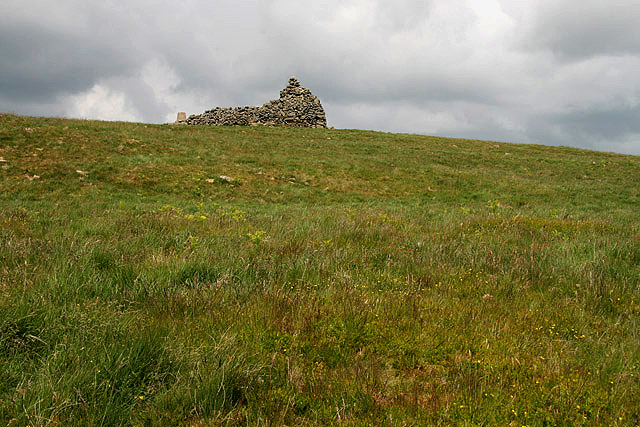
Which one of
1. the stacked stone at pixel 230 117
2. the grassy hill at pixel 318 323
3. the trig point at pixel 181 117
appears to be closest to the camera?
the grassy hill at pixel 318 323

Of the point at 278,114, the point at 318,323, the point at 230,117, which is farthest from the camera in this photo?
the point at 278,114

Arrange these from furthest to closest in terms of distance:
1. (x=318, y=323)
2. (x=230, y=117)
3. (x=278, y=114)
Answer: (x=278, y=114), (x=230, y=117), (x=318, y=323)

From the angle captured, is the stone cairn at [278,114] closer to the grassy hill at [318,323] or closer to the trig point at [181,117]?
the trig point at [181,117]

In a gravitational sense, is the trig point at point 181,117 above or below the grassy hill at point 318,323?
above

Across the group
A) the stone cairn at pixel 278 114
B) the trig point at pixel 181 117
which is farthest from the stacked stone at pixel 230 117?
the trig point at pixel 181 117

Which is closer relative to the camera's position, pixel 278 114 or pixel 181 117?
pixel 278 114

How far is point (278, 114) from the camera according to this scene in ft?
149

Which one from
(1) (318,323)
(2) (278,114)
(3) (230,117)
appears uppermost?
(2) (278,114)

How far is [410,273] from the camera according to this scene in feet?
16.5

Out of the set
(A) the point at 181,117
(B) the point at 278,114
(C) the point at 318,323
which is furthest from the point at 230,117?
(C) the point at 318,323

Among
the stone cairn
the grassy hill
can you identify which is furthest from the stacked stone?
the grassy hill

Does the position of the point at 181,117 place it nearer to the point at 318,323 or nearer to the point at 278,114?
the point at 278,114

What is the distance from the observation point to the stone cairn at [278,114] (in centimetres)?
4484

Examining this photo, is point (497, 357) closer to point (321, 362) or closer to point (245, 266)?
point (321, 362)
